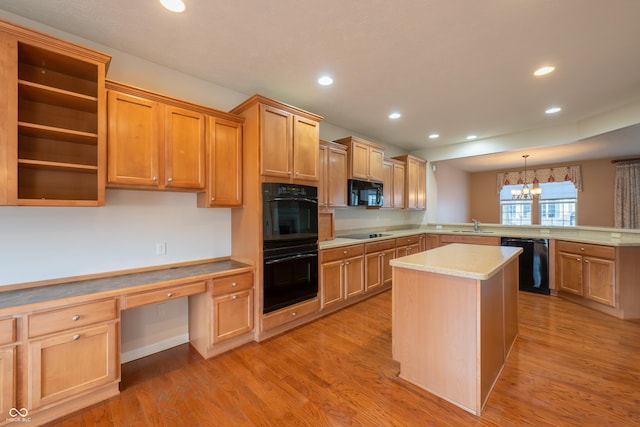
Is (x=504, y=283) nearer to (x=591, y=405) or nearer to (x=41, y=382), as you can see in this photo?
(x=591, y=405)

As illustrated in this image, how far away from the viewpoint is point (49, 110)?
6.73ft

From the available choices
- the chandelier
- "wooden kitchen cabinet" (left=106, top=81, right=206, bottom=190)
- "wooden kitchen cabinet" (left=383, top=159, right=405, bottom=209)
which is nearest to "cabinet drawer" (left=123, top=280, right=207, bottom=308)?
"wooden kitchen cabinet" (left=106, top=81, right=206, bottom=190)

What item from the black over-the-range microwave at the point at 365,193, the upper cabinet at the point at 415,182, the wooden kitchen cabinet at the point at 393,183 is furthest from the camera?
the upper cabinet at the point at 415,182

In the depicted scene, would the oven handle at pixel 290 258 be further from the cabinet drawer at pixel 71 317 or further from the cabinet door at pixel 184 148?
the cabinet drawer at pixel 71 317

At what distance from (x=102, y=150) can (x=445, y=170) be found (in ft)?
23.9

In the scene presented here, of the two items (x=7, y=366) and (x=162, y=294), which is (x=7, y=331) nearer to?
(x=7, y=366)

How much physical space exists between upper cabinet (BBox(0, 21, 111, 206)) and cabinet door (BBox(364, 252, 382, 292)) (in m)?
3.24

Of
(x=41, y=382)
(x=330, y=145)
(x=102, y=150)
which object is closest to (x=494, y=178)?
(x=330, y=145)

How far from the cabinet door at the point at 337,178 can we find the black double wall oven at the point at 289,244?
2.51ft

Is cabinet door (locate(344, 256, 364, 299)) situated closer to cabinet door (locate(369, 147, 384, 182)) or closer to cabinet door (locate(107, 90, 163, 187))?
cabinet door (locate(369, 147, 384, 182))

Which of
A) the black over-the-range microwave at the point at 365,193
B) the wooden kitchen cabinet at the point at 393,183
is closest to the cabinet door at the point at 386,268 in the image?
the black over-the-range microwave at the point at 365,193

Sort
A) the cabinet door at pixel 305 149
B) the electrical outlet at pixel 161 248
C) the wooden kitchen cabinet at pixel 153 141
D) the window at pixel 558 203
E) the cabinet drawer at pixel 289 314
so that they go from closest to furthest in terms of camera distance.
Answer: the wooden kitchen cabinet at pixel 153 141, the electrical outlet at pixel 161 248, the cabinet drawer at pixel 289 314, the cabinet door at pixel 305 149, the window at pixel 558 203

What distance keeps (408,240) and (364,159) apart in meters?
1.75

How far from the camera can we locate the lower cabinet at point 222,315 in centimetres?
242
